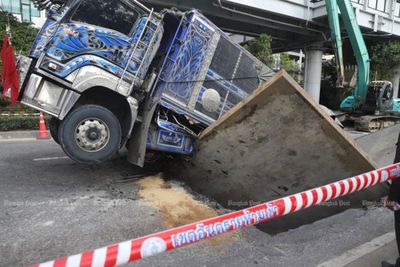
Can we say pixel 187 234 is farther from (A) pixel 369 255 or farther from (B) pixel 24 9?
(B) pixel 24 9

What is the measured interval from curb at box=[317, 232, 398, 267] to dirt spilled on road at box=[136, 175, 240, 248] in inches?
44.4

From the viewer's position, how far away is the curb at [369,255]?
3.03 m

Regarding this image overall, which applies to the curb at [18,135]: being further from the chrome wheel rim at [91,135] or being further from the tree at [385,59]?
the tree at [385,59]

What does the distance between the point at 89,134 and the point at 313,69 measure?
20.3m

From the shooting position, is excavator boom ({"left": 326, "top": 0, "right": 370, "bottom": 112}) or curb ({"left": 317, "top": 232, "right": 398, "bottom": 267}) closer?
curb ({"left": 317, "top": 232, "right": 398, "bottom": 267})

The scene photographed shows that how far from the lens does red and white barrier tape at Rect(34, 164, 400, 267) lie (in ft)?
5.66

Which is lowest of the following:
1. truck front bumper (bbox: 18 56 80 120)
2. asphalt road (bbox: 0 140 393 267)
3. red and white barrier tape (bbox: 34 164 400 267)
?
asphalt road (bbox: 0 140 393 267)

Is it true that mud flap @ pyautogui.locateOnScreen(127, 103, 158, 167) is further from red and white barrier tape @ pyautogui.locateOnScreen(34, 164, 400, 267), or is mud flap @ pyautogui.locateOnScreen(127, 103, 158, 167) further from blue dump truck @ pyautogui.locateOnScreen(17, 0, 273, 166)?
red and white barrier tape @ pyautogui.locateOnScreen(34, 164, 400, 267)

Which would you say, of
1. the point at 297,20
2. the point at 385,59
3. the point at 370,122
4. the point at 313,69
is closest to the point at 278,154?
the point at 370,122

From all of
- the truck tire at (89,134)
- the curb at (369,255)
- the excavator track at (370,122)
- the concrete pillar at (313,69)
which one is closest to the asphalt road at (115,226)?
the curb at (369,255)

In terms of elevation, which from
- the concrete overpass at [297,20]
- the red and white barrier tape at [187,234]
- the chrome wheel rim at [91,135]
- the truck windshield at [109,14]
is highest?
the concrete overpass at [297,20]

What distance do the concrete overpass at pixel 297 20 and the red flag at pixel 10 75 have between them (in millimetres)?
10814

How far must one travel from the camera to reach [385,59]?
2208cm

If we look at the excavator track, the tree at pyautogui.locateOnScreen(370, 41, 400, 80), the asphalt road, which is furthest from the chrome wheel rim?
the tree at pyautogui.locateOnScreen(370, 41, 400, 80)
